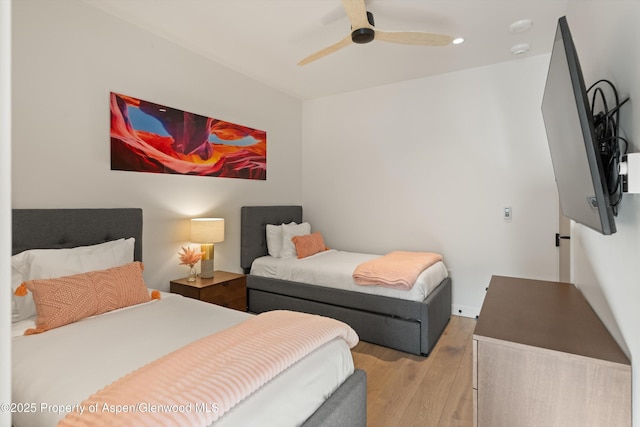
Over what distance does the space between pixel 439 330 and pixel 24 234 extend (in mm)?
3222

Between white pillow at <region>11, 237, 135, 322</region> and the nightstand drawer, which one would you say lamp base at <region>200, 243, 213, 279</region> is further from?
white pillow at <region>11, 237, 135, 322</region>

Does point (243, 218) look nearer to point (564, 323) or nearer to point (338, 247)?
point (338, 247)

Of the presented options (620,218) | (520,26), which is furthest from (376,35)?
(620,218)

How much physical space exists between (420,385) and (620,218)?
1612 mm

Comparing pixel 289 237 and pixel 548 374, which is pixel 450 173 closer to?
pixel 289 237

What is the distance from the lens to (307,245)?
12.2ft

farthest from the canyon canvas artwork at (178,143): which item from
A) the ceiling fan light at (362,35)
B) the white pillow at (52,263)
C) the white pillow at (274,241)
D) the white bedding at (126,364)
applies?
the ceiling fan light at (362,35)

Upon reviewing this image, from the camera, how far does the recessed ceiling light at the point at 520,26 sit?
8.29 feet

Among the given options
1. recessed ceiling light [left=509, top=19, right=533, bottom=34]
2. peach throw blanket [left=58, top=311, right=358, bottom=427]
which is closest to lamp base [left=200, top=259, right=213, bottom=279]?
peach throw blanket [left=58, top=311, right=358, bottom=427]

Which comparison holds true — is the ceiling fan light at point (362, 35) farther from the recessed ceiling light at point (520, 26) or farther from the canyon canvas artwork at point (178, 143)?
the canyon canvas artwork at point (178, 143)

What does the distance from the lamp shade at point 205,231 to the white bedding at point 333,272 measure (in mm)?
738

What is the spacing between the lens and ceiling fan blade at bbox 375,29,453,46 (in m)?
2.24
